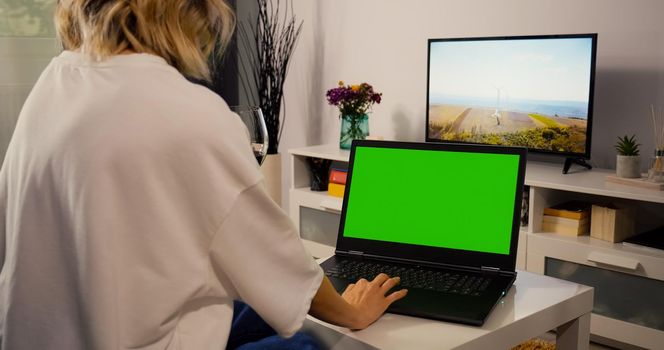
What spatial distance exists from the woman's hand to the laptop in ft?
0.23

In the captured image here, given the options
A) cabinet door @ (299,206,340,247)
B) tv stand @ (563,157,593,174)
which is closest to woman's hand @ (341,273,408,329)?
tv stand @ (563,157,593,174)

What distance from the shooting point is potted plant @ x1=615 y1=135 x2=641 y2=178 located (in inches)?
115

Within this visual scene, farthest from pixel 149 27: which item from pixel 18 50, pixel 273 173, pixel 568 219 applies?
pixel 18 50

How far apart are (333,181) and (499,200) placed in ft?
8.05

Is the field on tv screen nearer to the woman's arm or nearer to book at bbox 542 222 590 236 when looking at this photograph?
book at bbox 542 222 590 236

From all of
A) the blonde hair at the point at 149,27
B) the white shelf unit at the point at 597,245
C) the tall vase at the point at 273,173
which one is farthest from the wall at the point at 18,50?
the blonde hair at the point at 149,27

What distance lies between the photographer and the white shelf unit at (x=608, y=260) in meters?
2.73

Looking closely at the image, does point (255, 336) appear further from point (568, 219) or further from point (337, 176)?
point (337, 176)

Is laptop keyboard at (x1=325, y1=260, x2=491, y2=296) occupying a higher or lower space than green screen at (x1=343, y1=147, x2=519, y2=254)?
lower

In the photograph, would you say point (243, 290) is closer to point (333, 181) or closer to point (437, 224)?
point (437, 224)

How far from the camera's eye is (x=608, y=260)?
280 cm

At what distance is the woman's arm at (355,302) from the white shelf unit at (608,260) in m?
1.67

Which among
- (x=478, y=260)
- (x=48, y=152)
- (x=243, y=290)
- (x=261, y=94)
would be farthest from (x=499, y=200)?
(x=261, y=94)

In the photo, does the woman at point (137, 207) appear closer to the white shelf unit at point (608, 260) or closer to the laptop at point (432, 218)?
the laptop at point (432, 218)
